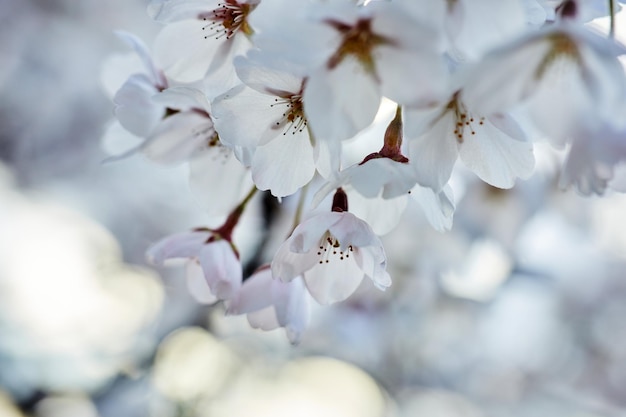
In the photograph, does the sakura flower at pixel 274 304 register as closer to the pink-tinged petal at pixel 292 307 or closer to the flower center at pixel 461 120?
the pink-tinged petal at pixel 292 307

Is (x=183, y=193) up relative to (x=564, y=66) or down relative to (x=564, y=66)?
down

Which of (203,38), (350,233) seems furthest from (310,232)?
(203,38)

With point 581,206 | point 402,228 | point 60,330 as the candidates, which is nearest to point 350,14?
point 581,206

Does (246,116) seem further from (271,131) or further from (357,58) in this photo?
(357,58)

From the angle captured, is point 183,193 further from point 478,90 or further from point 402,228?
point 478,90

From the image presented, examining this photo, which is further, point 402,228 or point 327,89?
point 402,228

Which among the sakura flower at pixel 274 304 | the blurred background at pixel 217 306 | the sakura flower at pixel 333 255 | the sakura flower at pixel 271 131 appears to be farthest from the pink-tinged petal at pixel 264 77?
the blurred background at pixel 217 306
